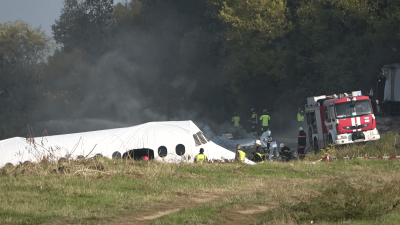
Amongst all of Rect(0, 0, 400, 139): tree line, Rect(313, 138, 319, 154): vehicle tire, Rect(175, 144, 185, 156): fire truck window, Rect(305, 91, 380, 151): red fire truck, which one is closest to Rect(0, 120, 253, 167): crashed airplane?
Rect(175, 144, 185, 156): fire truck window

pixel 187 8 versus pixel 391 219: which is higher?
pixel 187 8

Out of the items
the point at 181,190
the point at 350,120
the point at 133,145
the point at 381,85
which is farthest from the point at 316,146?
the point at 181,190

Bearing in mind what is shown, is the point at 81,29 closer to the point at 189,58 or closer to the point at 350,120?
the point at 189,58

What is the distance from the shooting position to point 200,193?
541 inches

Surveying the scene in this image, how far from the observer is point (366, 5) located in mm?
37375

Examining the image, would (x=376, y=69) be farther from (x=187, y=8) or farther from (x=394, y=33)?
(x=187, y=8)

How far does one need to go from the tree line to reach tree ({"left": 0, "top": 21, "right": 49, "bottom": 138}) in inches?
4.7

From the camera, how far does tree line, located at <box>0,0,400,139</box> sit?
131ft

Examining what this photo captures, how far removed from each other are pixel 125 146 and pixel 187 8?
41.3 metres

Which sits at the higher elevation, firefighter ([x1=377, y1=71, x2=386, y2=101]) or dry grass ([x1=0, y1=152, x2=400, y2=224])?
firefighter ([x1=377, y1=71, x2=386, y2=101])

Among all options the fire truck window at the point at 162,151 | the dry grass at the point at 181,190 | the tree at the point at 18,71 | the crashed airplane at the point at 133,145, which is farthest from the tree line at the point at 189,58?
the dry grass at the point at 181,190

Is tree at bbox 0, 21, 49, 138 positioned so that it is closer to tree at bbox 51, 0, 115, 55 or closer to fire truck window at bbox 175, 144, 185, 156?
tree at bbox 51, 0, 115, 55

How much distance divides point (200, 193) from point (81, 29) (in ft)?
201

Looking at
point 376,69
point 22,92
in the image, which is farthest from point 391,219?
point 22,92
